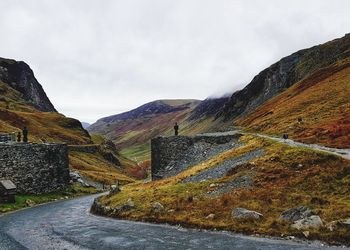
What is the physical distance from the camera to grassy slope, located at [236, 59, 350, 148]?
60.9m

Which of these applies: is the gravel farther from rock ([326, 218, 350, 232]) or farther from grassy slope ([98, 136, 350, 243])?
rock ([326, 218, 350, 232])

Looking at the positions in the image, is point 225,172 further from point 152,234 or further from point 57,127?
point 57,127

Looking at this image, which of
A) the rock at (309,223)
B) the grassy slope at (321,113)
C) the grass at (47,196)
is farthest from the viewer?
the grassy slope at (321,113)

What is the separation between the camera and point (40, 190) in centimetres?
6769

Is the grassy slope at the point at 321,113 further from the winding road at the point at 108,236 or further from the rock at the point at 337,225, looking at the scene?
the winding road at the point at 108,236

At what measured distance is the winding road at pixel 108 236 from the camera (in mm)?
28719

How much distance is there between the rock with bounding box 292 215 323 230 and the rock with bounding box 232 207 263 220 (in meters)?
3.52

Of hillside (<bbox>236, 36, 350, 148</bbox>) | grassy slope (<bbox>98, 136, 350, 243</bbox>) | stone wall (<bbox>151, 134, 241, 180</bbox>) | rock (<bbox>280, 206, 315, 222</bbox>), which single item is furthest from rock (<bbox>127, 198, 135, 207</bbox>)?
stone wall (<bbox>151, 134, 241, 180</bbox>)

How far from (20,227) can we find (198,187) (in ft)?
61.5

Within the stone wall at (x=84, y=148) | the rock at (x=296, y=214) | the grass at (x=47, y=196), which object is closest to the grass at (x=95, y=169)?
the stone wall at (x=84, y=148)

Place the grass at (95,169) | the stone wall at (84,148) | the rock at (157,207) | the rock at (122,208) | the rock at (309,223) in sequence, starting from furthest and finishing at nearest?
the stone wall at (84,148)
the grass at (95,169)
the rock at (122,208)
the rock at (157,207)
the rock at (309,223)

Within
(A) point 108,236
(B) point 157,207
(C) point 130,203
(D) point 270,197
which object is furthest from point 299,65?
(A) point 108,236

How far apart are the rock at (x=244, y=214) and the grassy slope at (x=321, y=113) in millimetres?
24628

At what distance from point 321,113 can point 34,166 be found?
5511cm
